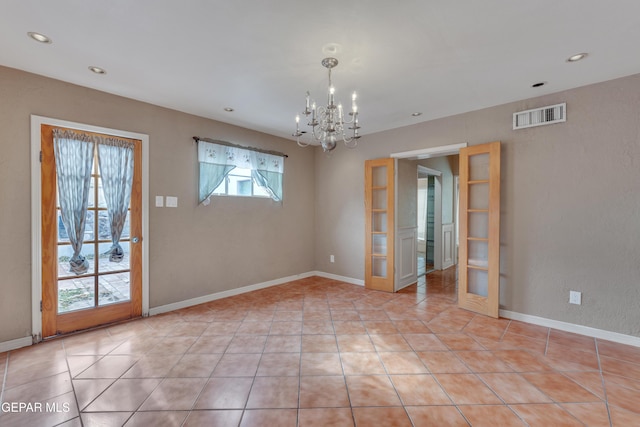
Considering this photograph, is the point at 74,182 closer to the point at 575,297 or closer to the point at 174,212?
the point at 174,212

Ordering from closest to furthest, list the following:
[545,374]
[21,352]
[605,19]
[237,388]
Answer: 1. [605,19]
2. [237,388]
3. [545,374]
4. [21,352]

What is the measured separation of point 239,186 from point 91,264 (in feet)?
6.76

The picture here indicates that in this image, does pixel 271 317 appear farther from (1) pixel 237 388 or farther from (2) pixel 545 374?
(2) pixel 545 374

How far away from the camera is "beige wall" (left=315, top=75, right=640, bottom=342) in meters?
2.69

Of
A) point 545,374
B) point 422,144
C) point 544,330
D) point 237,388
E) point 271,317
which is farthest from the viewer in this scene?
point 422,144

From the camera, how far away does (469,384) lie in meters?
2.06

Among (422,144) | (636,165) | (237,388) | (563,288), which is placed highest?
(422,144)

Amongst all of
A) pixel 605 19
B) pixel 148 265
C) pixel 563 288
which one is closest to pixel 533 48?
pixel 605 19

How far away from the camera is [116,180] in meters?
3.14

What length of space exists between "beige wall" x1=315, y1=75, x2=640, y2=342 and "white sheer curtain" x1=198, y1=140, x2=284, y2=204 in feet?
6.00

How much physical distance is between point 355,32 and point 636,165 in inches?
116

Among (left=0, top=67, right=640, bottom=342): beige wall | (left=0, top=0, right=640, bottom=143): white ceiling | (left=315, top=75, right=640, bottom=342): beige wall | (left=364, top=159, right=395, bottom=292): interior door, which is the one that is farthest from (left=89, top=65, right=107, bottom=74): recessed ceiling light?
(left=364, top=159, right=395, bottom=292): interior door

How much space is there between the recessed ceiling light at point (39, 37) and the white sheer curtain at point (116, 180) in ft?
3.49

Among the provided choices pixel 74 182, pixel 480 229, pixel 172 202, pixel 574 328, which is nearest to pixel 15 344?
pixel 74 182
